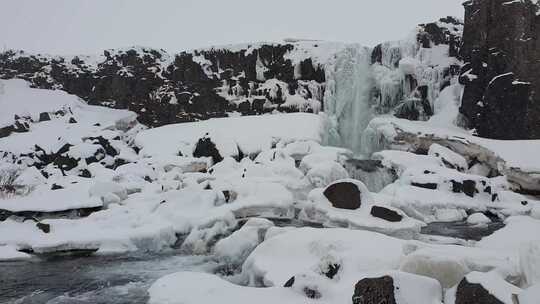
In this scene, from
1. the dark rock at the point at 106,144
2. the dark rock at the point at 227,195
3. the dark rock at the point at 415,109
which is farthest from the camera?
the dark rock at the point at 415,109

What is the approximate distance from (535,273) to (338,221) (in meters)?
6.95

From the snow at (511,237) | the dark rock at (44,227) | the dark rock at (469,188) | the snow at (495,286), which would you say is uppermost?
the snow at (495,286)

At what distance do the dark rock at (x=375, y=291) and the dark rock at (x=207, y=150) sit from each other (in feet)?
54.8

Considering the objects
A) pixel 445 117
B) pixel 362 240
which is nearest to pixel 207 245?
pixel 362 240

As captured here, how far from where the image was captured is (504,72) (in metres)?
22.9

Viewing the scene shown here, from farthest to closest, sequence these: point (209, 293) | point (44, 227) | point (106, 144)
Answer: point (106, 144) → point (44, 227) → point (209, 293)

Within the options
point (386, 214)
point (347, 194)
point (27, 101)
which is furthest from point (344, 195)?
point (27, 101)

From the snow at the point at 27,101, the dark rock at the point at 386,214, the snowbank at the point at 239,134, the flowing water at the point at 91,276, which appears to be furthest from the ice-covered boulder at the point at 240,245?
the snow at the point at 27,101

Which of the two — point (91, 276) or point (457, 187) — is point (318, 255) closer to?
point (91, 276)

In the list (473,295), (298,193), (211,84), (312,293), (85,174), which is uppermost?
(211,84)

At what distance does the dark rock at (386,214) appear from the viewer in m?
11.6

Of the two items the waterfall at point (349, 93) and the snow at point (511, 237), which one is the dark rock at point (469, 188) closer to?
the snow at point (511, 237)

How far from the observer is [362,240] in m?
8.30

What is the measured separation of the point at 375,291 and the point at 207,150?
17.5 metres
